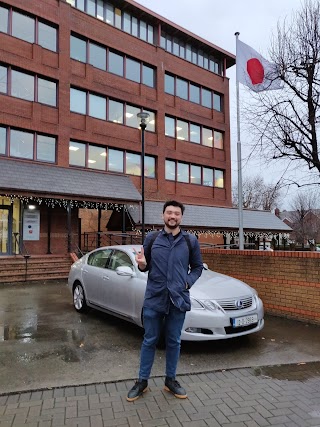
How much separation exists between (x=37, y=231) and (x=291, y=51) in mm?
12892

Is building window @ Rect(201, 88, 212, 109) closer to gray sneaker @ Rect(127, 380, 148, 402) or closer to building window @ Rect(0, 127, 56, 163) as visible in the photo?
building window @ Rect(0, 127, 56, 163)

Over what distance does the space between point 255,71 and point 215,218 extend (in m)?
11.7

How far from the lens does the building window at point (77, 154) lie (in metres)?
19.1

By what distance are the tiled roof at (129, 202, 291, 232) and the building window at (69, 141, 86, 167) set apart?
376cm

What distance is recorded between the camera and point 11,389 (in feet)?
12.5

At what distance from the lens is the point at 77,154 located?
19.3 meters

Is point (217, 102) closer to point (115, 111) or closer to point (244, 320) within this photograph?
point (115, 111)

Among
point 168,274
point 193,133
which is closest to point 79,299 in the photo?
point 168,274

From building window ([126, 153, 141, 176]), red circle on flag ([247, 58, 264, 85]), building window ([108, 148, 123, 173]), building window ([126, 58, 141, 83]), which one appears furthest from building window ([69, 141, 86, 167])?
red circle on flag ([247, 58, 264, 85])

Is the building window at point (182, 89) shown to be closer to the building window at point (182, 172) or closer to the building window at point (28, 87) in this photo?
the building window at point (182, 172)

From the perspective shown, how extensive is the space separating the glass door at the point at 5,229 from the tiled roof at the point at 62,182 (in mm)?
2032

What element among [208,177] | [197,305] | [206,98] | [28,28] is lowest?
[197,305]

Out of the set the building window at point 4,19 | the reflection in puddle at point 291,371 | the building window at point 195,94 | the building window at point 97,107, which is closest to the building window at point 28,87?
the building window at point 4,19

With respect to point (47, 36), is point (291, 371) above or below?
below
